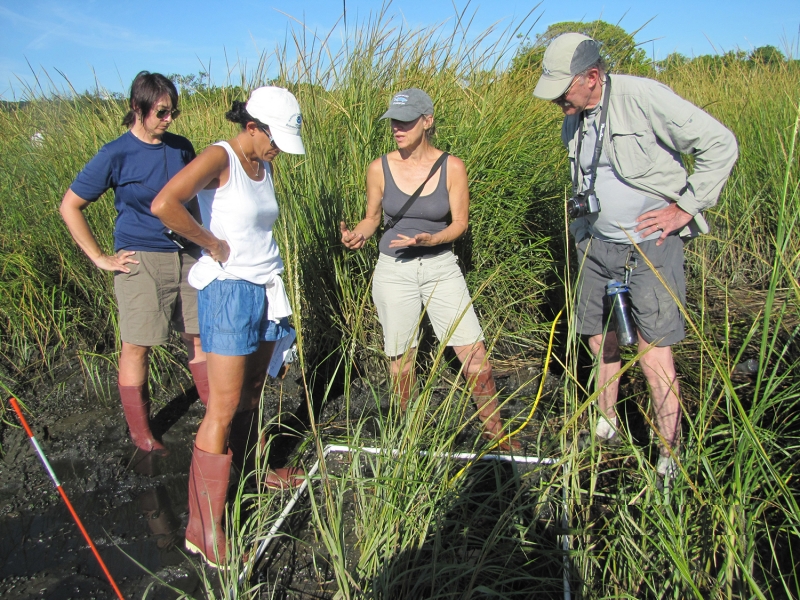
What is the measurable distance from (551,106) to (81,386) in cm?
379

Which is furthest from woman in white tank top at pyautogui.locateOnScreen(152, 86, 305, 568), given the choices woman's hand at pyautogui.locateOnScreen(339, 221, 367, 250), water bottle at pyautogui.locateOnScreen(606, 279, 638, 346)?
water bottle at pyautogui.locateOnScreen(606, 279, 638, 346)

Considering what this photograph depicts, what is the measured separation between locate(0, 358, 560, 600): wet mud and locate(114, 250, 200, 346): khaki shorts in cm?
69

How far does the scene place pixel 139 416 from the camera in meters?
3.05

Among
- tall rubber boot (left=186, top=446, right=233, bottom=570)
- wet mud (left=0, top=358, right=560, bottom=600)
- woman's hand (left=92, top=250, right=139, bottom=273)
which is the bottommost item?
wet mud (left=0, top=358, right=560, bottom=600)

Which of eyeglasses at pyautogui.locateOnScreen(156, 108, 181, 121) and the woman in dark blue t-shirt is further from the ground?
eyeglasses at pyautogui.locateOnScreen(156, 108, 181, 121)

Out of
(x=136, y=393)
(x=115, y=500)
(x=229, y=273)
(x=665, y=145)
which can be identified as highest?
(x=665, y=145)

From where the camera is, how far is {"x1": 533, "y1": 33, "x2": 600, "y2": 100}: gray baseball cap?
90.3 inches

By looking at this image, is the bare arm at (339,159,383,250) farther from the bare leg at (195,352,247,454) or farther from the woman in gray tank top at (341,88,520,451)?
the bare leg at (195,352,247,454)

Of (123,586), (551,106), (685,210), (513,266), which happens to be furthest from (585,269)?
(123,586)

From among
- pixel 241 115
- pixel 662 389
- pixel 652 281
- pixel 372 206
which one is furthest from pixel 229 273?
pixel 662 389

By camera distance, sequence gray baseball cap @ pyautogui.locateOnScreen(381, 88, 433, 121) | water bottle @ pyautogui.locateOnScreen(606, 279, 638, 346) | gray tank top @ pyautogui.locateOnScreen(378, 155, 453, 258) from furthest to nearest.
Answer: gray tank top @ pyautogui.locateOnScreen(378, 155, 453, 258), gray baseball cap @ pyautogui.locateOnScreen(381, 88, 433, 121), water bottle @ pyautogui.locateOnScreen(606, 279, 638, 346)

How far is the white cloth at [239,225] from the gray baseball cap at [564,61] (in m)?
1.21

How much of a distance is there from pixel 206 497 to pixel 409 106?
6.29 feet

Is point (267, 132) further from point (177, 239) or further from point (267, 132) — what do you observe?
point (177, 239)
